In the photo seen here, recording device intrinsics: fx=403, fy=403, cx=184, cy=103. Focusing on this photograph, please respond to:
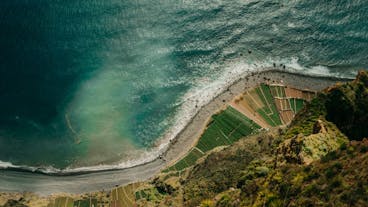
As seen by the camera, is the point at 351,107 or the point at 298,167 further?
the point at 351,107

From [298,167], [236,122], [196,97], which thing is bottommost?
[298,167]

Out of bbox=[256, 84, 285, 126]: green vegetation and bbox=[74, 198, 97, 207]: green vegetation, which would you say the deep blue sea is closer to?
bbox=[256, 84, 285, 126]: green vegetation

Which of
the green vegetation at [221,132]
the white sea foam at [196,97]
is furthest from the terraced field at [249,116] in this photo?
the white sea foam at [196,97]

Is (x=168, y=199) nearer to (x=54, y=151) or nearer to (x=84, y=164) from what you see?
(x=84, y=164)

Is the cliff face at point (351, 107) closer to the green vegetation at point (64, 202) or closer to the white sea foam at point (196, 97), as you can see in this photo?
the white sea foam at point (196, 97)

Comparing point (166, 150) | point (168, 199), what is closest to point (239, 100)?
point (166, 150)

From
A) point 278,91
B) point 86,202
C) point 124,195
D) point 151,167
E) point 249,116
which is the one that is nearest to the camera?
point 86,202

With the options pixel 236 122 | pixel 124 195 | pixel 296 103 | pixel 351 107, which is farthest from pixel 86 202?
pixel 351 107

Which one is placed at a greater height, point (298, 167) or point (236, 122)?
point (236, 122)

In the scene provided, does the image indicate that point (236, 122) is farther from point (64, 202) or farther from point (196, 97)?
point (64, 202)
